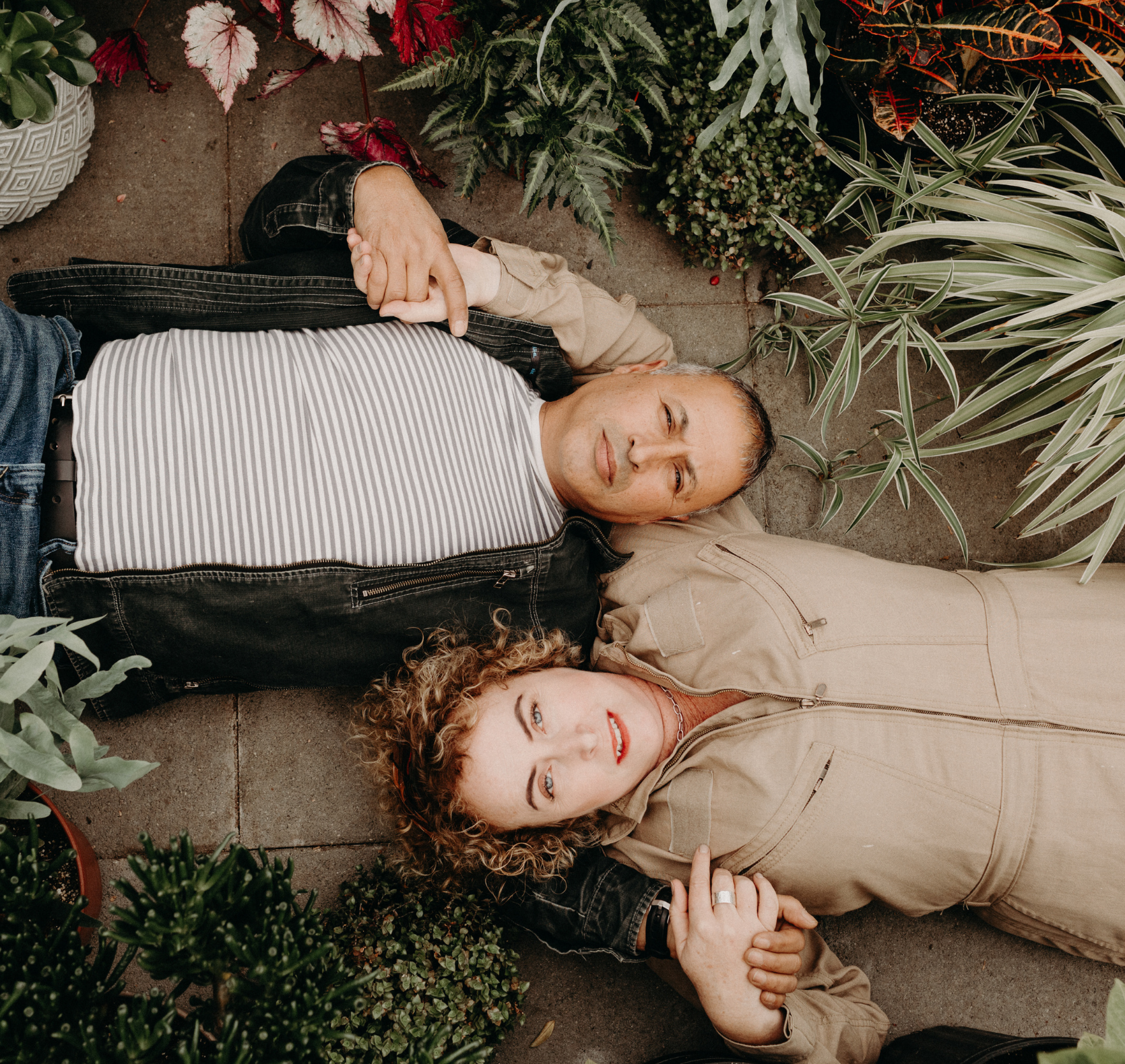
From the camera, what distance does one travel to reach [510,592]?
2373mm

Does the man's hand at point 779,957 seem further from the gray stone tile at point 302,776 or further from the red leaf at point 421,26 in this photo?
the red leaf at point 421,26

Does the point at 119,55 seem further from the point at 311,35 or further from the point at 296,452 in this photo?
the point at 296,452

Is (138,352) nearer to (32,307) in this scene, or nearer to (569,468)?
(32,307)

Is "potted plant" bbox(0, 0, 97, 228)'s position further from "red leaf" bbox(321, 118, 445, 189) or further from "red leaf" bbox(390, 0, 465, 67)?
"red leaf" bbox(390, 0, 465, 67)

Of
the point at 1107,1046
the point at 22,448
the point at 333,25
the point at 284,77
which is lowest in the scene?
the point at 1107,1046

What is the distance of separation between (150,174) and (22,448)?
4.22 feet

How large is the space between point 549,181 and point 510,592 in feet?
4.42

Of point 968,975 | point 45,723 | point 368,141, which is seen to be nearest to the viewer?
point 45,723

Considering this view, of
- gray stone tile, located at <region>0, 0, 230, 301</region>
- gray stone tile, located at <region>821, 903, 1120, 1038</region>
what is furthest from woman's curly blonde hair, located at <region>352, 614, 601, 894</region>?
gray stone tile, located at <region>0, 0, 230, 301</region>

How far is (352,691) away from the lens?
2.67m

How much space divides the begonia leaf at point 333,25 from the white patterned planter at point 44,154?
0.84 metres

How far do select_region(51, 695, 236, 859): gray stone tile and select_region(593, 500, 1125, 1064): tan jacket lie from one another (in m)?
1.40

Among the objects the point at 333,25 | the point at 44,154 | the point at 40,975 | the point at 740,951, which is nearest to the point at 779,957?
the point at 740,951

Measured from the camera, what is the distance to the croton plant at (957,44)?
6.98 feet
